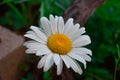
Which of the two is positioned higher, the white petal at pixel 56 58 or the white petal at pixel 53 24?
the white petal at pixel 53 24

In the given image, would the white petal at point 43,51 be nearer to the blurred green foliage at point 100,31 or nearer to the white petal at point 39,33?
the white petal at point 39,33

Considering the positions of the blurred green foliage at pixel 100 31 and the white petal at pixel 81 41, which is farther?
the blurred green foliage at pixel 100 31

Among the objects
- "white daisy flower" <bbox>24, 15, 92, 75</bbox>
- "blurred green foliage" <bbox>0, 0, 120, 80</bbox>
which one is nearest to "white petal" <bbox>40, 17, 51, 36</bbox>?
"white daisy flower" <bbox>24, 15, 92, 75</bbox>

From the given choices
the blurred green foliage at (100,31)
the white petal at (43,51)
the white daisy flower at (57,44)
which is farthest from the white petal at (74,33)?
the blurred green foliage at (100,31)

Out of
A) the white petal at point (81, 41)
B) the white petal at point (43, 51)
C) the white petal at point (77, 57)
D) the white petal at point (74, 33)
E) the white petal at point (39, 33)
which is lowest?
the white petal at point (77, 57)

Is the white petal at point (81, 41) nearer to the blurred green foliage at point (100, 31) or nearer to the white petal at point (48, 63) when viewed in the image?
the white petal at point (48, 63)

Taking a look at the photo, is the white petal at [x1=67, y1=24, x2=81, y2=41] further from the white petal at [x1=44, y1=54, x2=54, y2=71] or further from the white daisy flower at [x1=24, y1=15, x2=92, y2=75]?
the white petal at [x1=44, y1=54, x2=54, y2=71]

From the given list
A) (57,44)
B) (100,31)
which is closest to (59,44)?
(57,44)

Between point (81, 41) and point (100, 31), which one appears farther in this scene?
point (100, 31)

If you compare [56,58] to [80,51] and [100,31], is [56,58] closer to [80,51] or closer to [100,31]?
[80,51]

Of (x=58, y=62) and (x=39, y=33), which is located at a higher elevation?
(x=39, y=33)
